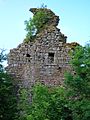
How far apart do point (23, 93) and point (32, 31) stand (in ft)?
12.5

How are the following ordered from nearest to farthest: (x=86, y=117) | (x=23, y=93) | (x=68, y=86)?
(x=86, y=117), (x=68, y=86), (x=23, y=93)

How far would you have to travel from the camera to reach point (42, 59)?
21625 mm

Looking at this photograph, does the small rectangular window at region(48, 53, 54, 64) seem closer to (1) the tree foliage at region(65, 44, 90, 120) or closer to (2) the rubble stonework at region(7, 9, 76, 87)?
(2) the rubble stonework at region(7, 9, 76, 87)

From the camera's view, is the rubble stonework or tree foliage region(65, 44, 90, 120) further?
the rubble stonework

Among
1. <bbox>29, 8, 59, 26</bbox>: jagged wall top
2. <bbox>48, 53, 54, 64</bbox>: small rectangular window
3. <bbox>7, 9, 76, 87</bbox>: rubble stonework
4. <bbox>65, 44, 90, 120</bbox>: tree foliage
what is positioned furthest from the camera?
<bbox>29, 8, 59, 26</bbox>: jagged wall top

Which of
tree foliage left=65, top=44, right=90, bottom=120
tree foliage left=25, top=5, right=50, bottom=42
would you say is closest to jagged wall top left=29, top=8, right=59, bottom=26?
tree foliage left=25, top=5, right=50, bottom=42

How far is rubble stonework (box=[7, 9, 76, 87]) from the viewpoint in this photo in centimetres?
2138

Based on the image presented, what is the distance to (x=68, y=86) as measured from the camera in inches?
695

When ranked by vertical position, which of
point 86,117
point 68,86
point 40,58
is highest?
point 40,58

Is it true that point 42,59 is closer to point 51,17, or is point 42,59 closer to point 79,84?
point 51,17

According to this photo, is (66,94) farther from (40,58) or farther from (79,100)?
(40,58)

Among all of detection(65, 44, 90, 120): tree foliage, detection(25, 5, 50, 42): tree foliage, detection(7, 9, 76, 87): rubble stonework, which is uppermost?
detection(25, 5, 50, 42): tree foliage

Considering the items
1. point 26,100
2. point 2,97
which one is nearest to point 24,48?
point 26,100

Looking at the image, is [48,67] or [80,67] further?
[48,67]
